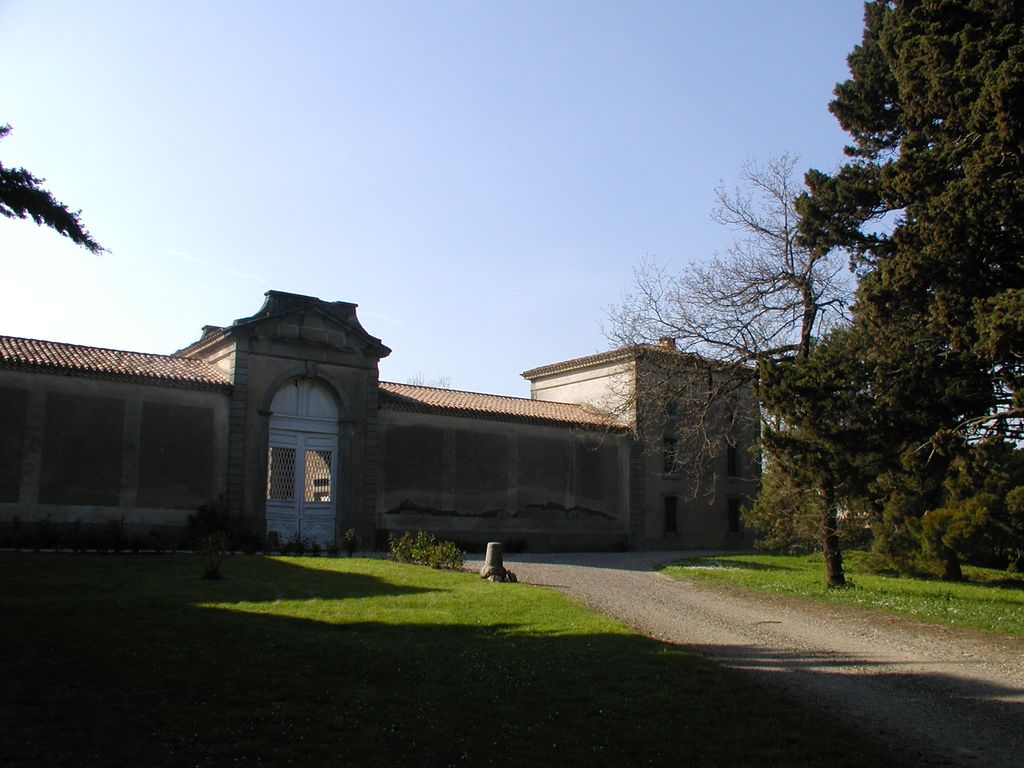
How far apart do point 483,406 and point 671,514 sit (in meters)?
9.27

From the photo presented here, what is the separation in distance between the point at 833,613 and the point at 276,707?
10.2 metres

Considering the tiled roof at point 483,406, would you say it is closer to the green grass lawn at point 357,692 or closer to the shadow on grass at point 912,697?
the green grass lawn at point 357,692

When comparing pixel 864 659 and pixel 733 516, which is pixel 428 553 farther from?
pixel 733 516

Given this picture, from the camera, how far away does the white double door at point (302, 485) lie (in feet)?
80.5

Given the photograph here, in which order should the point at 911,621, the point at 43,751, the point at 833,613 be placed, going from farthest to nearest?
the point at 833,613, the point at 911,621, the point at 43,751

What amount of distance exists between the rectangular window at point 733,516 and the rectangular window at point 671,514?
3.04m

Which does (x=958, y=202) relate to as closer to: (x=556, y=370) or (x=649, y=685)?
(x=649, y=685)

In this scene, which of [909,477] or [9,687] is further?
[909,477]

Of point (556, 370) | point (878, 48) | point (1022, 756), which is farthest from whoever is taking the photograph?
point (556, 370)

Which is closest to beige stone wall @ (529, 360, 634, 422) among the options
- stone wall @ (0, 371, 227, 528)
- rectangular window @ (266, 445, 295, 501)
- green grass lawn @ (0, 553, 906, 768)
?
rectangular window @ (266, 445, 295, 501)

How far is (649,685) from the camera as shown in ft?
27.2

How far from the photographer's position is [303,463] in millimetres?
25203

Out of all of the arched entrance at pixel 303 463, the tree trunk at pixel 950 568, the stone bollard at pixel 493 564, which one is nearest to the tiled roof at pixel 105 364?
the arched entrance at pixel 303 463

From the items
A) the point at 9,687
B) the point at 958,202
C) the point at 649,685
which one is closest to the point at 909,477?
the point at 958,202
